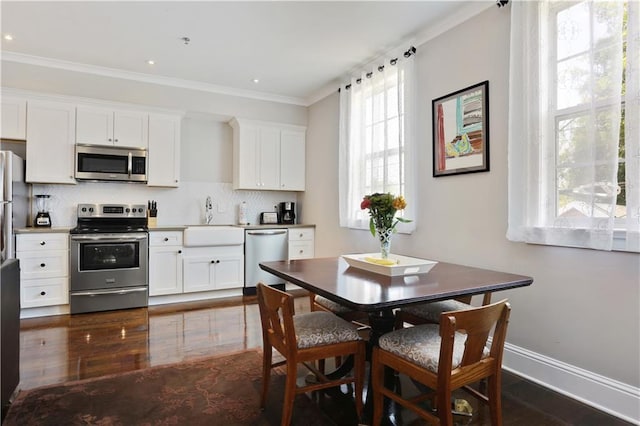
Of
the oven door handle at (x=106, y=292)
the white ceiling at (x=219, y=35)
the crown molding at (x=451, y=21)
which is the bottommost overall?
the oven door handle at (x=106, y=292)

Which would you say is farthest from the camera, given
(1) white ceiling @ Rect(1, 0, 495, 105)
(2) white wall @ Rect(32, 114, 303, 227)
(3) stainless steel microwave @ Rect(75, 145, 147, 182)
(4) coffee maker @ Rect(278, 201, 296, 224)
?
(4) coffee maker @ Rect(278, 201, 296, 224)

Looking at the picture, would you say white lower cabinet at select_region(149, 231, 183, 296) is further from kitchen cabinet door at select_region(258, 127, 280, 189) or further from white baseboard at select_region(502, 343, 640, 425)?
white baseboard at select_region(502, 343, 640, 425)

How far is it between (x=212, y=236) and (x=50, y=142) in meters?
1.97

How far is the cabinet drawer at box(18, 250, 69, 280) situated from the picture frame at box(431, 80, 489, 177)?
3828mm


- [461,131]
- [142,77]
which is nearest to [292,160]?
[142,77]

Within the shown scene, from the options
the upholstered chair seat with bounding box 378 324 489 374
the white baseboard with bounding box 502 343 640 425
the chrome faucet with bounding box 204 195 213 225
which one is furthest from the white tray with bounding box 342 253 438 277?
the chrome faucet with bounding box 204 195 213 225

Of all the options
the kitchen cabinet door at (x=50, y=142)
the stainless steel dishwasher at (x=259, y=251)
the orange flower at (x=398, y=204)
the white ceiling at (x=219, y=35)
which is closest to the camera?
the orange flower at (x=398, y=204)

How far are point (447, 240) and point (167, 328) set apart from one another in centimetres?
266

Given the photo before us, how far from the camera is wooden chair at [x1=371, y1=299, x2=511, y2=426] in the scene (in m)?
1.47

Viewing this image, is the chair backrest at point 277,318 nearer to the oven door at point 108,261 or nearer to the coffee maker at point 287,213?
the oven door at point 108,261

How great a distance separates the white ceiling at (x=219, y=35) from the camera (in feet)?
9.60

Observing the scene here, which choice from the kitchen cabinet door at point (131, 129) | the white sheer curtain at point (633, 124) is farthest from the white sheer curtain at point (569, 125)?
the kitchen cabinet door at point (131, 129)

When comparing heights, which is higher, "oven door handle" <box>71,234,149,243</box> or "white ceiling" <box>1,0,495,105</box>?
"white ceiling" <box>1,0,495,105</box>

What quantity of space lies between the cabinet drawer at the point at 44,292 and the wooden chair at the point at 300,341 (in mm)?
2948
